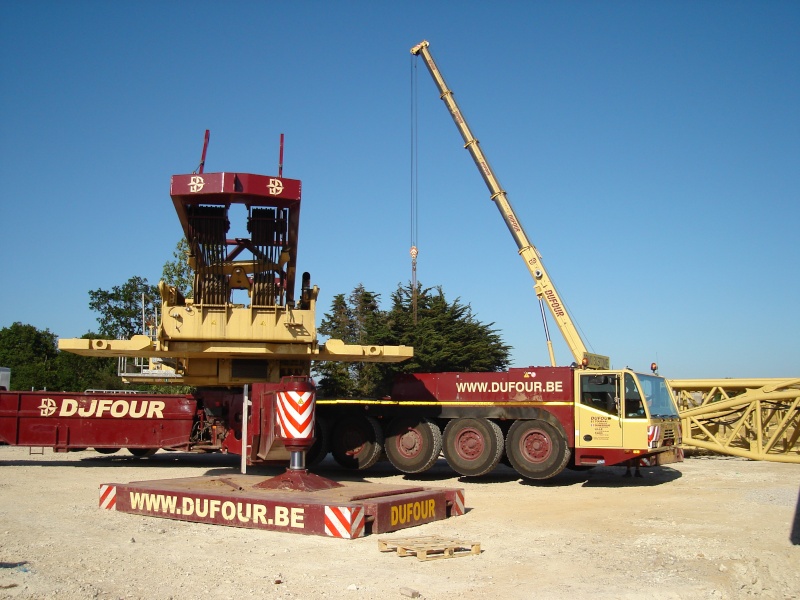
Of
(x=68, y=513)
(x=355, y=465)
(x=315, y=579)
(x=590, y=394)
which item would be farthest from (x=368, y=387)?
(x=315, y=579)

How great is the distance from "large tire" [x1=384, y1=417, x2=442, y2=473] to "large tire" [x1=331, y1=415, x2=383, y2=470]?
0.25 metres

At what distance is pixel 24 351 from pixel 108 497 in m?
53.1

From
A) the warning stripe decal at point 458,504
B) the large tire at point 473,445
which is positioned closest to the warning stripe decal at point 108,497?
the warning stripe decal at point 458,504

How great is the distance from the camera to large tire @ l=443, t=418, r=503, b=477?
14.7 metres

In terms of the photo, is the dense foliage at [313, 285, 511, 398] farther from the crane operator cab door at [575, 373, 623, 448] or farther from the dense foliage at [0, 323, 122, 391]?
the crane operator cab door at [575, 373, 623, 448]

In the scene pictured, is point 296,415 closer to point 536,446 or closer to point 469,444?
point 469,444

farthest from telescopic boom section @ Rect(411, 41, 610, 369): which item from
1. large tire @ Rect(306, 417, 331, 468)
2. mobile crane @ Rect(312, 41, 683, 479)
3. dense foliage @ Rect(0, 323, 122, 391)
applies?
dense foliage @ Rect(0, 323, 122, 391)

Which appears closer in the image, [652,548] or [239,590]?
[239,590]

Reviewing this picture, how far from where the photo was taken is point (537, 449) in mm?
14492

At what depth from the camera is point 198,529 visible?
8773mm

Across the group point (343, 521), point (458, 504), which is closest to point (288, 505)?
point (343, 521)

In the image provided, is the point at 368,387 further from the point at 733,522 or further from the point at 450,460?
the point at 733,522

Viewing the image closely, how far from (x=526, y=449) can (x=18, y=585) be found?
32.7 feet

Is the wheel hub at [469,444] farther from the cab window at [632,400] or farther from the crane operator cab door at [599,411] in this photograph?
the cab window at [632,400]
